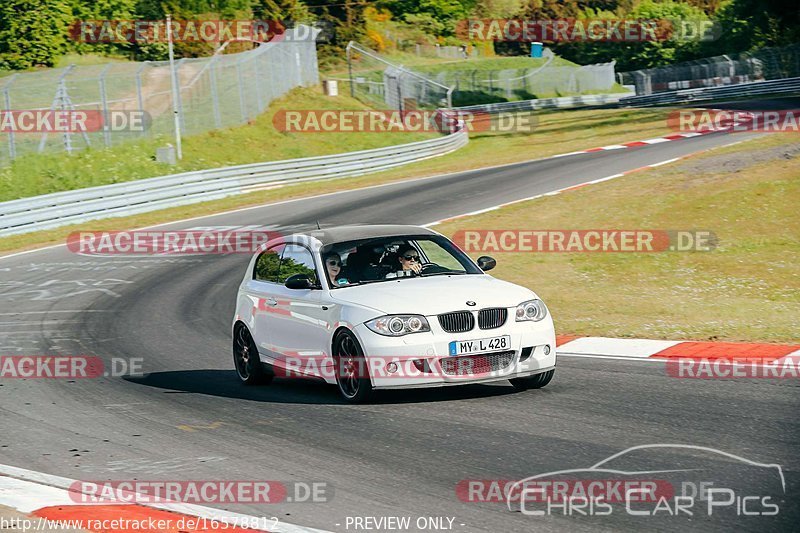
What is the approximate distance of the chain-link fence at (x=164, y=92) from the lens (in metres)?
36.8

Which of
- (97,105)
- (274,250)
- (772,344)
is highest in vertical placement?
(97,105)

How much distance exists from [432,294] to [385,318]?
1.80ft

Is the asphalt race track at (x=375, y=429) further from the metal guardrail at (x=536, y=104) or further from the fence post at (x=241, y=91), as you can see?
the metal guardrail at (x=536, y=104)

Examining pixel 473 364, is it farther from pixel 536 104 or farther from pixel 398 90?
pixel 536 104

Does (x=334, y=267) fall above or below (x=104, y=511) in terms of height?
above

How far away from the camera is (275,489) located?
22.9ft

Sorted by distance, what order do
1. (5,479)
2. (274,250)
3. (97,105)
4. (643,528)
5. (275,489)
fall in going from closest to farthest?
(643,528)
(275,489)
(5,479)
(274,250)
(97,105)

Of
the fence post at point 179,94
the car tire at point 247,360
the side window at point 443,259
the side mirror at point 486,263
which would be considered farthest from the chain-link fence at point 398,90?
the side mirror at point 486,263

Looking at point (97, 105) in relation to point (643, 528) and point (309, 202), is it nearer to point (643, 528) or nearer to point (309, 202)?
point (309, 202)

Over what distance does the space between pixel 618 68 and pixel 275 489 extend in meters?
103

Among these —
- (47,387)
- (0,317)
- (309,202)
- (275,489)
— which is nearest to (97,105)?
(309,202)

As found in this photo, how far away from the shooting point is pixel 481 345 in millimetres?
9281

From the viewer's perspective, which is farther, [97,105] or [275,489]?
[97,105]

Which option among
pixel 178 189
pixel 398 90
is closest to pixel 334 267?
pixel 178 189
